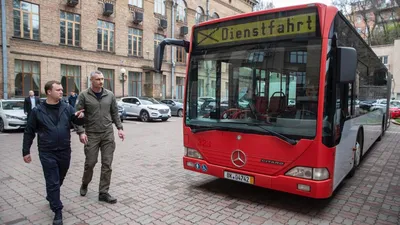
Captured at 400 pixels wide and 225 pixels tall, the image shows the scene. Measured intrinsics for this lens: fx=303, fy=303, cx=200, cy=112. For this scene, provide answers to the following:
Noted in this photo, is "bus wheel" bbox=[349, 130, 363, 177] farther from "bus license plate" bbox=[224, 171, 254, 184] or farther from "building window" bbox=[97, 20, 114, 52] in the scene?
"building window" bbox=[97, 20, 114, 52]

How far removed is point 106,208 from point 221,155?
1841 mm

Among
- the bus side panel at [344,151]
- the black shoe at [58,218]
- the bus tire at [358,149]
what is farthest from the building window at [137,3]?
the black shoe at [58,218]

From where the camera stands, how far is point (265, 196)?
493 centimetres

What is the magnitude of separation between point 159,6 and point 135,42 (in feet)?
16.1

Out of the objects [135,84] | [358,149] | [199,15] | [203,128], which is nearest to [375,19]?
[199,15]

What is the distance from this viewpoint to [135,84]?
29.0 meters

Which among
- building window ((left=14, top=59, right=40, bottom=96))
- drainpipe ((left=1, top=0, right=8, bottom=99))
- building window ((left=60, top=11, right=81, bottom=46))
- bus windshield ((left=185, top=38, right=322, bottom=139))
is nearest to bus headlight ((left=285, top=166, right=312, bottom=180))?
bus windshield ((left=185, top=38, right=322, bottom=139))

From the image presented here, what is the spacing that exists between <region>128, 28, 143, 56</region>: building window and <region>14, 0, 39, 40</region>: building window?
27.2 feet

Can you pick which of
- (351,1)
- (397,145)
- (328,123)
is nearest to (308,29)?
(328,123)

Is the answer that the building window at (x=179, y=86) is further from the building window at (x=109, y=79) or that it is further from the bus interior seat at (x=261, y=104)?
the bus interior seat at (x=261, y=104)

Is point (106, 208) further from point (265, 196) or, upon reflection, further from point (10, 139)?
point (10, 139)

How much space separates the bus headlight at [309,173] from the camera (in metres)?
3.82

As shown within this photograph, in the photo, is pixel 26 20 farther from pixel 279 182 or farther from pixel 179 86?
pixel 279 182

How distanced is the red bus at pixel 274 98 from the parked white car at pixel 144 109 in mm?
14098
